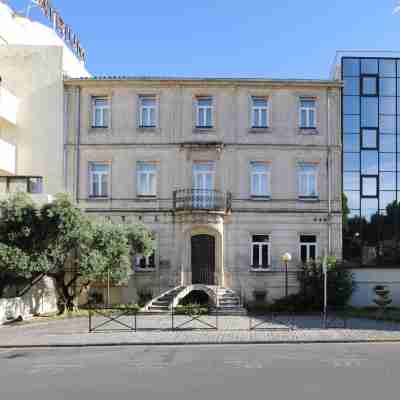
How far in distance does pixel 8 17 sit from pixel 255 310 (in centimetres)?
2070

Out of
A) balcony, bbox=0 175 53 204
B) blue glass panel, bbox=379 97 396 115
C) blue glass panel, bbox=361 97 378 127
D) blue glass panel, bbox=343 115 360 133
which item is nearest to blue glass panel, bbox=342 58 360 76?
blue glass panel, bbox=361 97 378 127

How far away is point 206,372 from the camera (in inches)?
476

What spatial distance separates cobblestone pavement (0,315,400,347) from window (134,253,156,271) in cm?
581

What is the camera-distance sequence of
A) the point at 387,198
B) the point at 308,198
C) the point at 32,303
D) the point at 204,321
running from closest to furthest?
the point at 204,321
the point at 32,303
the point at 308,198
the point at 387,198

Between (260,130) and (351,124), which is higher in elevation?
(351,124)

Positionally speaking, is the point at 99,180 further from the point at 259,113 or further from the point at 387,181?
the point at 387,181

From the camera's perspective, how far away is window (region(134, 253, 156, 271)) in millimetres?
28828

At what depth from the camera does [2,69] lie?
29281mm

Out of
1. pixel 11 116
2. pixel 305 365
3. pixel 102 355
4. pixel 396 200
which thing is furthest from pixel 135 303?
pixel 396 200

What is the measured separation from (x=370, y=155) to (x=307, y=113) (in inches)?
898

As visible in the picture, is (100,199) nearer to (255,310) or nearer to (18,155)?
(18,155)

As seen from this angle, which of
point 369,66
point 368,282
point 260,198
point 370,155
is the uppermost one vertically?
point 369,66

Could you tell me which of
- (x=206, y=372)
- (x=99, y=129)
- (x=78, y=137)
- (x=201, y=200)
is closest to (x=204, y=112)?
(x=201, y=200)

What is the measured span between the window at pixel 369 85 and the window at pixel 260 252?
26992mm
